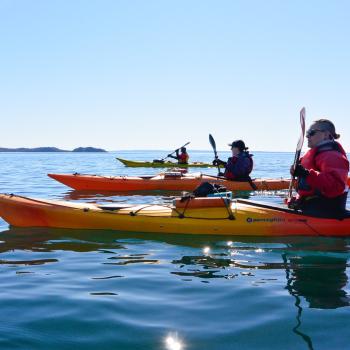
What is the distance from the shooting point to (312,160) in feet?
21.6

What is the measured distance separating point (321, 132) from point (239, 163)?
6976mm

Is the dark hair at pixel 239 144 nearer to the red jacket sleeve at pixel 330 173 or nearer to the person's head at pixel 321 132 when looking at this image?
the person's head at pixel 321 132

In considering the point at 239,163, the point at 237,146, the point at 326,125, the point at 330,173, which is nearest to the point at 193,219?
the point at 330,173

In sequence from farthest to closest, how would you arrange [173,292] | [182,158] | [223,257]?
[182,158]
[223,257]
[173,292]

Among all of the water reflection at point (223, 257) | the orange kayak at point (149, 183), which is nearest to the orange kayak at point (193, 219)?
the water reflection at point (223, 257)

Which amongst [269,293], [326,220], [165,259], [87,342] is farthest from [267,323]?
[326,220]

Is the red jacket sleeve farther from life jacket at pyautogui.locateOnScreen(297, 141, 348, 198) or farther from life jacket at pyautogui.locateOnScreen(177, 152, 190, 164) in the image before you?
life jacket at pyautogui.locateOnScreen(177, 152, 190, 164)

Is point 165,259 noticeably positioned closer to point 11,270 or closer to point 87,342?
point 11,270

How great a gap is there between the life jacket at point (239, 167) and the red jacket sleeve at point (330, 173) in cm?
654

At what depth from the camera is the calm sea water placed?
11.1 ft

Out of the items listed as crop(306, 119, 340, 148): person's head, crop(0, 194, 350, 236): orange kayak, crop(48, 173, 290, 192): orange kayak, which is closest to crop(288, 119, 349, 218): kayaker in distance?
crop(306, 119, 340, 148): person's head

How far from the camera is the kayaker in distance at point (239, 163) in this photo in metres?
12.6

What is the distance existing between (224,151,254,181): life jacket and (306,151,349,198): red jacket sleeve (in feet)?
21.4

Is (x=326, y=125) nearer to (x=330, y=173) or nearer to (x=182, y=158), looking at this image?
(x=330, y=173)
